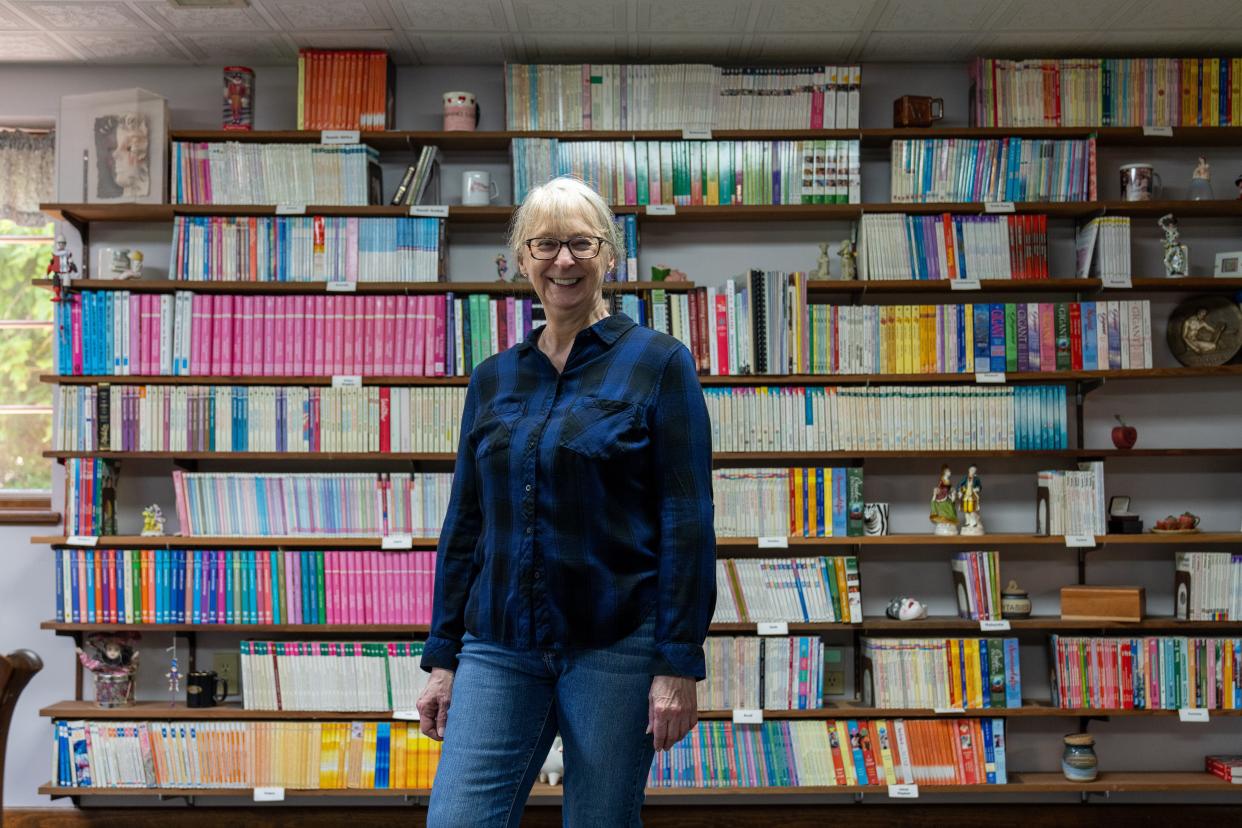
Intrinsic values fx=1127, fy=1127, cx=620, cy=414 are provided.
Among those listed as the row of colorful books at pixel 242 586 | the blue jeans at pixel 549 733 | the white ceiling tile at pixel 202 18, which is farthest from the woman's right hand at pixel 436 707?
the white ceiling tile at pixel 202 18

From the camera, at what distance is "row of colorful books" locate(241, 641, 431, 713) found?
355 centimetres

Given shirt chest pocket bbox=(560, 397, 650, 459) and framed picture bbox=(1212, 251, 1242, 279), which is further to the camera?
framed picture bbox=(1212, 251, 1242, 279)

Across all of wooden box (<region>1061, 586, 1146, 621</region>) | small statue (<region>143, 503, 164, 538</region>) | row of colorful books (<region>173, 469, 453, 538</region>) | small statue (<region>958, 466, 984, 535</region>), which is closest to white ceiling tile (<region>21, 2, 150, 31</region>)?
row of colorful books (<region>173, 469, 453, 538</region>)

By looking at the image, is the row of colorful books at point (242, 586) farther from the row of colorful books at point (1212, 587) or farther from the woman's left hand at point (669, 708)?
the row of colorful books at point (1212, 587)

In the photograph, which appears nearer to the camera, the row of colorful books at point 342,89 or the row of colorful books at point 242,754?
the row of colorful books at point 242,754

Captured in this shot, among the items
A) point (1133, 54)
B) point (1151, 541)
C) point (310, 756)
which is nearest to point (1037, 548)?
point (1151, 541)

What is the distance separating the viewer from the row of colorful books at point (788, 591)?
354 cm

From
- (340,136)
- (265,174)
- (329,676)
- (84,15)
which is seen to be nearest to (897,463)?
(329,676)

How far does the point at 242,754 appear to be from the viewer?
3.55 meters

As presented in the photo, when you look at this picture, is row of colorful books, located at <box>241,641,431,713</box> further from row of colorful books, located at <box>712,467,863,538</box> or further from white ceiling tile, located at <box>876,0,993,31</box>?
white ceiling tile, located at <box>876,0,993,31</box>

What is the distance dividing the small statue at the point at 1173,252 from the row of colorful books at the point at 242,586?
8.41 feet

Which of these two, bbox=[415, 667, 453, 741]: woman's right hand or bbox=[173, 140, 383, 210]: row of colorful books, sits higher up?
bbox=[173, 140, 383, 210]: row of colorful books

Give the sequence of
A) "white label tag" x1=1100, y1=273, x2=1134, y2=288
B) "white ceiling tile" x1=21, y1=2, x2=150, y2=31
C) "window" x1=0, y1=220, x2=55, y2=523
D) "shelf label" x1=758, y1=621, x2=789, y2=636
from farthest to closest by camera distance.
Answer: "window" x1=0, y1=220, x2=55, y2=523 → "white label tag" x1=1100, y1=273, x2=1134, y2=288 → "shelf label" x1=758, y1=621, x2=789, y2=636 → "white ceiling tile" x1=21, y1=2, x2=150, y2=31

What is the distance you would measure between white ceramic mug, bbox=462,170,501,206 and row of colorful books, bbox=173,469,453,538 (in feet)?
2.96
